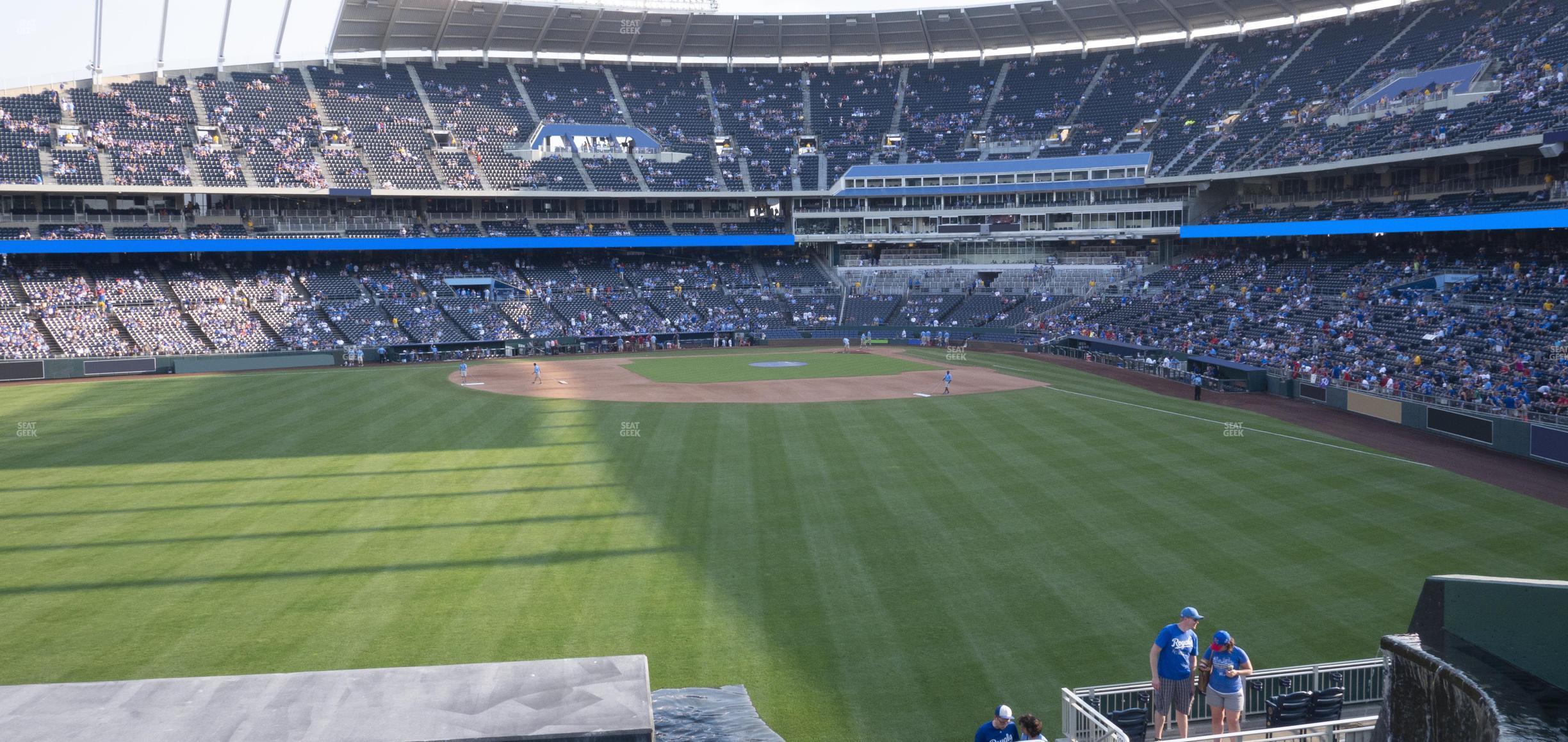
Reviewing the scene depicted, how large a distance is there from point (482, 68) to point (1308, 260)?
64850mm

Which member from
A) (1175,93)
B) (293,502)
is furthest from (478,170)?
(1175,93)

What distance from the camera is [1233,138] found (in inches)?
2591

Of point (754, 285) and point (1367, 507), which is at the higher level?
point (754, 285)

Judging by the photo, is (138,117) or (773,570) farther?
(138,117)

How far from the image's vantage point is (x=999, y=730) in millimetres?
9508

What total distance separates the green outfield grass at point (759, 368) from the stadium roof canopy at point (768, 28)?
35.0 m

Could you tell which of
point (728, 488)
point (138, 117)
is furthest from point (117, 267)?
point (728, 488)

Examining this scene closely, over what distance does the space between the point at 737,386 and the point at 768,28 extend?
49.3m

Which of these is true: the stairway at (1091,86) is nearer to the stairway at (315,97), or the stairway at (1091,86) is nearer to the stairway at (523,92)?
the stairway at (523,92)

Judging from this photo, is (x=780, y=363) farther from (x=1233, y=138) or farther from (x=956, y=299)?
(x=1233, y=138)

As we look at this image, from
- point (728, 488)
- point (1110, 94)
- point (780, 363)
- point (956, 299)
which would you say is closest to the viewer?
point (728, 488)

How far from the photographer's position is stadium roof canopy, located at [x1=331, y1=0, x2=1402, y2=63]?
74.9 meters

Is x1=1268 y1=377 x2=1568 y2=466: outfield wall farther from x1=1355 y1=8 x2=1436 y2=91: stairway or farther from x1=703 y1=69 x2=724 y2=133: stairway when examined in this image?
x1=703 y1=69 x2=724 y2=133: stairway

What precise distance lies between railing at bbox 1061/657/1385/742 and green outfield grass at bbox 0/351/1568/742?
1.02 meters
